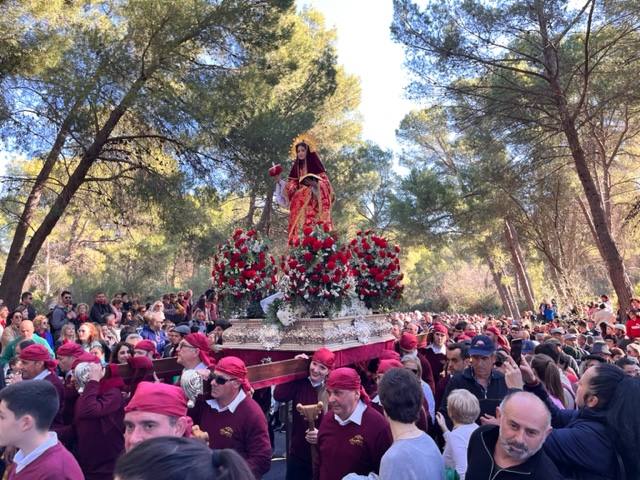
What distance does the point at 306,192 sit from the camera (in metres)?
8.44

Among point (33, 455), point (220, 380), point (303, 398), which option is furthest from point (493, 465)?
point (303, 398)

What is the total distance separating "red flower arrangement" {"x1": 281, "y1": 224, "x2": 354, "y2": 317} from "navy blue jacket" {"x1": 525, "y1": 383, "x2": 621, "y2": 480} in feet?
12.5

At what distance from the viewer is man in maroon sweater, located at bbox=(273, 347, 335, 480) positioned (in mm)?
4707

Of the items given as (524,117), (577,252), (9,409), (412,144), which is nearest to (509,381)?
(9,409)

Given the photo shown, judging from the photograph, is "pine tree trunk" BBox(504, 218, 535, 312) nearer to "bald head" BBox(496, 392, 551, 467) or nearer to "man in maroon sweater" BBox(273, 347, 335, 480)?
"man in maroon sweater" BBox(273, 347, 335, 480)

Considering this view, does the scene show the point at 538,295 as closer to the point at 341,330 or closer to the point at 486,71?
the point at 486,71

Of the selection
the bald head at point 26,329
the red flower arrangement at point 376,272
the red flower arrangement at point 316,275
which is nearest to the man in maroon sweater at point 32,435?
the red flower arrangement at point 316,275

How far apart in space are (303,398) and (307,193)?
12.7 feet

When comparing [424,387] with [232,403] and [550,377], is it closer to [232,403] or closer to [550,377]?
[550,377]

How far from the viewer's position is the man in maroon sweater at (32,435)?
258 cm

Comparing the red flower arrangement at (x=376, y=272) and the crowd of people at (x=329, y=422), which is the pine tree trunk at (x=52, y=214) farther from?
the crowd of people at (x=329, y=422)

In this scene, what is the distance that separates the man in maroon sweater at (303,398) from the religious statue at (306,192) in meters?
3.20

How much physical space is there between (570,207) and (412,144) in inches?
427

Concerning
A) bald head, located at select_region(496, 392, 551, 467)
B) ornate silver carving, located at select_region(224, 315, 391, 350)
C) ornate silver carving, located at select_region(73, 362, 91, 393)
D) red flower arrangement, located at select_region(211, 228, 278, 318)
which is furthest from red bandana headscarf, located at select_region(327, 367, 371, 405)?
red flower arrangement, located at select_region(211, 228, 278, 318)
